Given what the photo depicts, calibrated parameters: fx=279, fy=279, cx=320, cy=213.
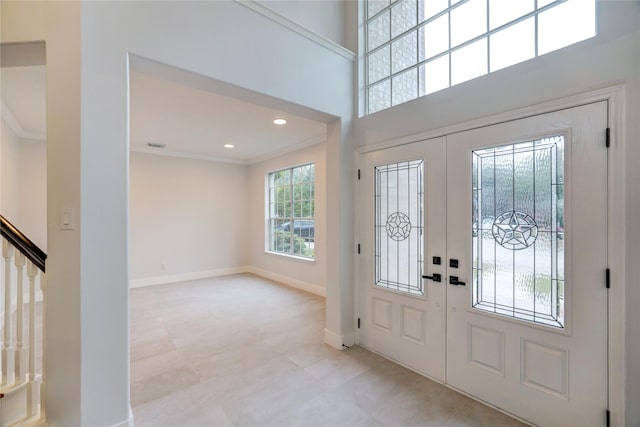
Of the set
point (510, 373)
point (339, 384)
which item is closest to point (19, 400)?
point (339, 384)

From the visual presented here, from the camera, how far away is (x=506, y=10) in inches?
82.0

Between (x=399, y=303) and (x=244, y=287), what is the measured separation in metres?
3.60

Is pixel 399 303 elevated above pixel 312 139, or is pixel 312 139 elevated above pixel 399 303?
pixel 312 139

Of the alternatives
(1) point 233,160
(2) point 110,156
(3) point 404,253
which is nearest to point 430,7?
(3) point 404,253

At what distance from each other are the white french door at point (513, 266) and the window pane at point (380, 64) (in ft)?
2.97

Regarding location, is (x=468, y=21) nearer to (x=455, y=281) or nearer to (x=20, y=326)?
(x=455, y=281)

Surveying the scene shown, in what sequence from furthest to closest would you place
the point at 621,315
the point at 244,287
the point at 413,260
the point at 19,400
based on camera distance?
1. the point at 244,287
2. the point at 413,260
3. the point at 19,400
4. the point at 621,315

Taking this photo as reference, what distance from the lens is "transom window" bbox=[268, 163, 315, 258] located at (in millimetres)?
5445

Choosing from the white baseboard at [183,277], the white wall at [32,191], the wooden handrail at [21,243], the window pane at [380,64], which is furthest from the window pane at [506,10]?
the white baseboard at [183,277]

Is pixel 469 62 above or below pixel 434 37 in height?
below

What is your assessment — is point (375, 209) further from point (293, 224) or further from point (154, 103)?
point (293, 224)

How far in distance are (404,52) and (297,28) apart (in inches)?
41.6

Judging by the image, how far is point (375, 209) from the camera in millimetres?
2832

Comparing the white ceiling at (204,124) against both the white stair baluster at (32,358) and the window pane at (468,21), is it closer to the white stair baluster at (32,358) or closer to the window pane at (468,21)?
the white stair baluster at (32,358)
